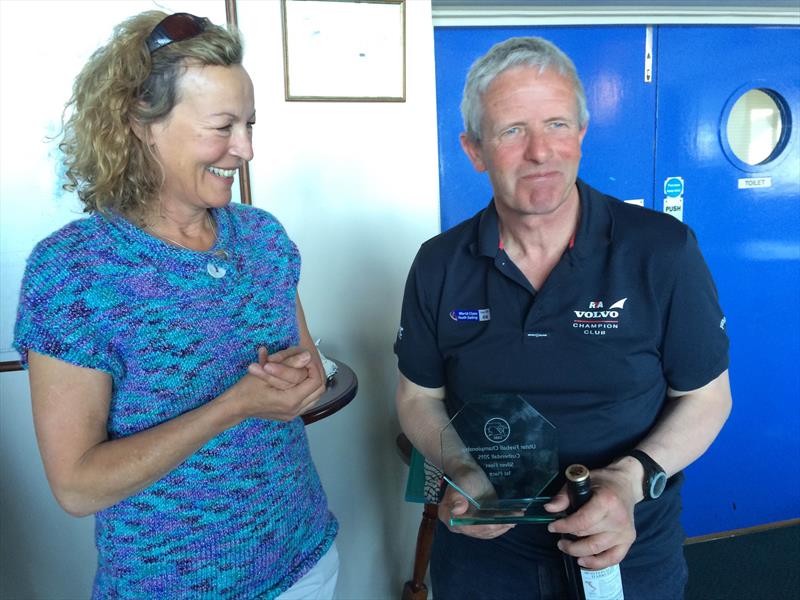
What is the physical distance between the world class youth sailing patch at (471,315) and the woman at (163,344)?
0.35 meters

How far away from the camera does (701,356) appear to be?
3.65 ft

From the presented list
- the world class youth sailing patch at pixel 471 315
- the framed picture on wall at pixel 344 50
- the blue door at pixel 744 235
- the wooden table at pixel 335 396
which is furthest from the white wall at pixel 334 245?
the blue door at pixel 744 235

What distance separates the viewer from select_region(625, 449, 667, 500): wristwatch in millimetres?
1058

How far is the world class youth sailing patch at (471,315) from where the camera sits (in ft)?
3.98

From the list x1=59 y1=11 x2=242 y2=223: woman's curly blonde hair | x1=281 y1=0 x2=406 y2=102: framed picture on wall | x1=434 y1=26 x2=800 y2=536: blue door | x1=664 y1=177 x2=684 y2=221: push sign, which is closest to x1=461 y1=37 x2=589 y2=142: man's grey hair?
x1=59 y1=11 x2=242 y2=223: woman's curly blonde hair

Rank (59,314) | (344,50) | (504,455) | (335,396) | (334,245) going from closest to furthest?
(59,314), (504,455), (335,396), (344,50), (334,245)

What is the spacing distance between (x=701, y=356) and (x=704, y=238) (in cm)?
166

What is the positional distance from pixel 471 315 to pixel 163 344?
584 millimetres

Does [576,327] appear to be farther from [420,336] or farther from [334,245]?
[334,245]

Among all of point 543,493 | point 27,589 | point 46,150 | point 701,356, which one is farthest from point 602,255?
point 27,589

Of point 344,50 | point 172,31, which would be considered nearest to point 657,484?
point 172,31

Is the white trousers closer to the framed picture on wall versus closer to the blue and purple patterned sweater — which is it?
the blue and purple patterned sweater

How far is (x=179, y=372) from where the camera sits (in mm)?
965

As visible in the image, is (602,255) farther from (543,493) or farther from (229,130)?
(229,130)
